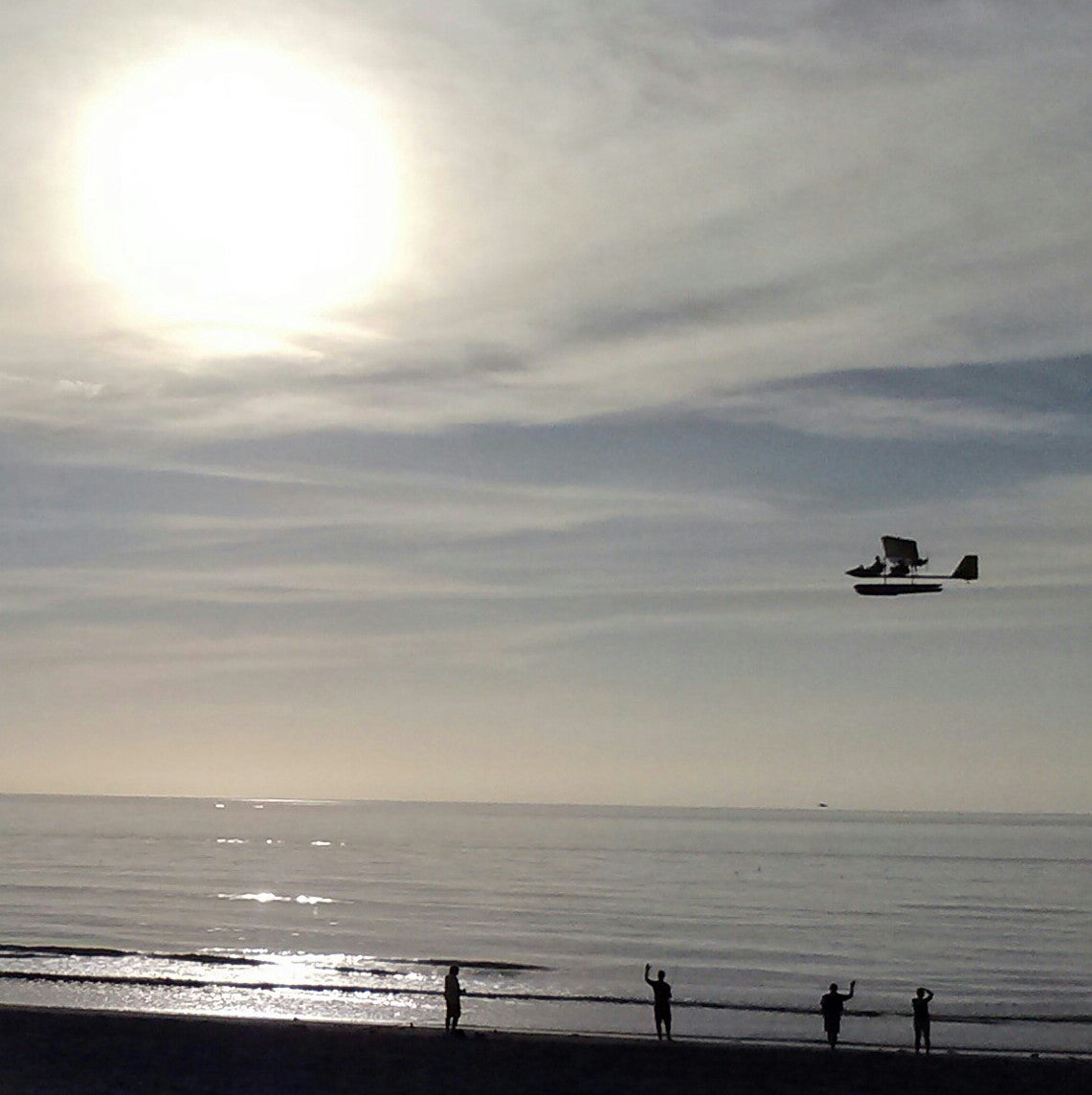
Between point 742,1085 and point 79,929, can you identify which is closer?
point 742,1085

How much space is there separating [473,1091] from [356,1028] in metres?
8.67

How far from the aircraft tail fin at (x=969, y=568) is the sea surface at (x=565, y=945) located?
566 inches

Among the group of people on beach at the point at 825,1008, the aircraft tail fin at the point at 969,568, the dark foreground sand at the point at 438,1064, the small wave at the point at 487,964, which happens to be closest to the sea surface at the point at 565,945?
the small wave at the point at 487,964

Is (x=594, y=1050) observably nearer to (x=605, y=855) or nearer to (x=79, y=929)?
(x=79, y=929)

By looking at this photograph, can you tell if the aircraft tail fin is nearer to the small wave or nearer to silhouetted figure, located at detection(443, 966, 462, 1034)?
silhouetted figure, located at detection(443, 966, 462, 1034)

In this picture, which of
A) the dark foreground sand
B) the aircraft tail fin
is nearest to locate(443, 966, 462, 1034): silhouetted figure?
the dark foreground sand

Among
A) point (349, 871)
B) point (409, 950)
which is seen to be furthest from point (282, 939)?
point (349, 871)

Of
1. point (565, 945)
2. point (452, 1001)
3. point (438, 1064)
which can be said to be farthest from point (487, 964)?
point (438, 1064)

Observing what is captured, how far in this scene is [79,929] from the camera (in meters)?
73.2

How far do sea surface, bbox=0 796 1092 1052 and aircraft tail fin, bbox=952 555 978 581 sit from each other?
1438cm

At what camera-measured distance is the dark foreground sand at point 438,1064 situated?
1200 inches

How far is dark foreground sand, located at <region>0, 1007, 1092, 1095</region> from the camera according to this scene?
100.0ft

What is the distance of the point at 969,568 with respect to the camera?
45875mm

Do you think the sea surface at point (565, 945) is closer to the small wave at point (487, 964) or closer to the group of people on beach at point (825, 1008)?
the small wave at point (487, 964)
